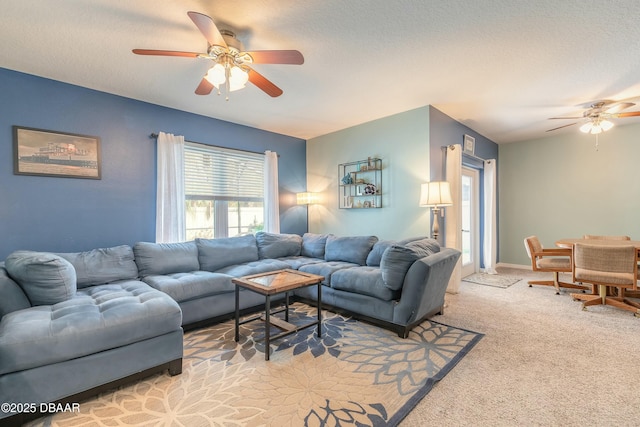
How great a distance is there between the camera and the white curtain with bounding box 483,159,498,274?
212 inches

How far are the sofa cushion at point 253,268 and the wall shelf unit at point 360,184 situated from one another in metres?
1.64

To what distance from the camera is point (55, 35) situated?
223cm

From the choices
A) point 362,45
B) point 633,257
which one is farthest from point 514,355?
point 362,45

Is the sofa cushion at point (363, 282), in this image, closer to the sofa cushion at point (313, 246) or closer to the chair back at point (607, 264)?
the sofa cushion at point (313, 246)

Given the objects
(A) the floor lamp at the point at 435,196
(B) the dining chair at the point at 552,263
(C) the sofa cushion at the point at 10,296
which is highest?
(A) the floor lamp at the point at 435,196

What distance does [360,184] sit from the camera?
4.66 m

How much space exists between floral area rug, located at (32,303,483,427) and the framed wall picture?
122 inches

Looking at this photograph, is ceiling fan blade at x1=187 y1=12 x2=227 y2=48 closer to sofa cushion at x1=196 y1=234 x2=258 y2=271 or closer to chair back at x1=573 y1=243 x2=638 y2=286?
sofa cushion at x1=196 y1=234 x2=258 y2=271

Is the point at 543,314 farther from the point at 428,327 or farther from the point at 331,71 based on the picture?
the point at 331,71

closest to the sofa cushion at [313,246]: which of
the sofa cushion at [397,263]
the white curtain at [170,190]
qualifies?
the sofa cushion at [397,263]

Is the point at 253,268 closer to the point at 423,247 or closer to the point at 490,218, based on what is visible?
the point at 423,247

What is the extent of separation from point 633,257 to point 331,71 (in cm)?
375

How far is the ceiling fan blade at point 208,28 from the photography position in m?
1.61

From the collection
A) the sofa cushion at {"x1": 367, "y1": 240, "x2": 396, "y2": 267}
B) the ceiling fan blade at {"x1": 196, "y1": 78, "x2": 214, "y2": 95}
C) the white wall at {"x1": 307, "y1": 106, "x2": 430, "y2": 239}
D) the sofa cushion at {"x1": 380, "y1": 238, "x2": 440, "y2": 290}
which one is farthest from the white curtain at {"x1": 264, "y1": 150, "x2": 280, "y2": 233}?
the sofa cushion at {"x1": 380, "y1": 238, "x2": 440, "y2": 290}
